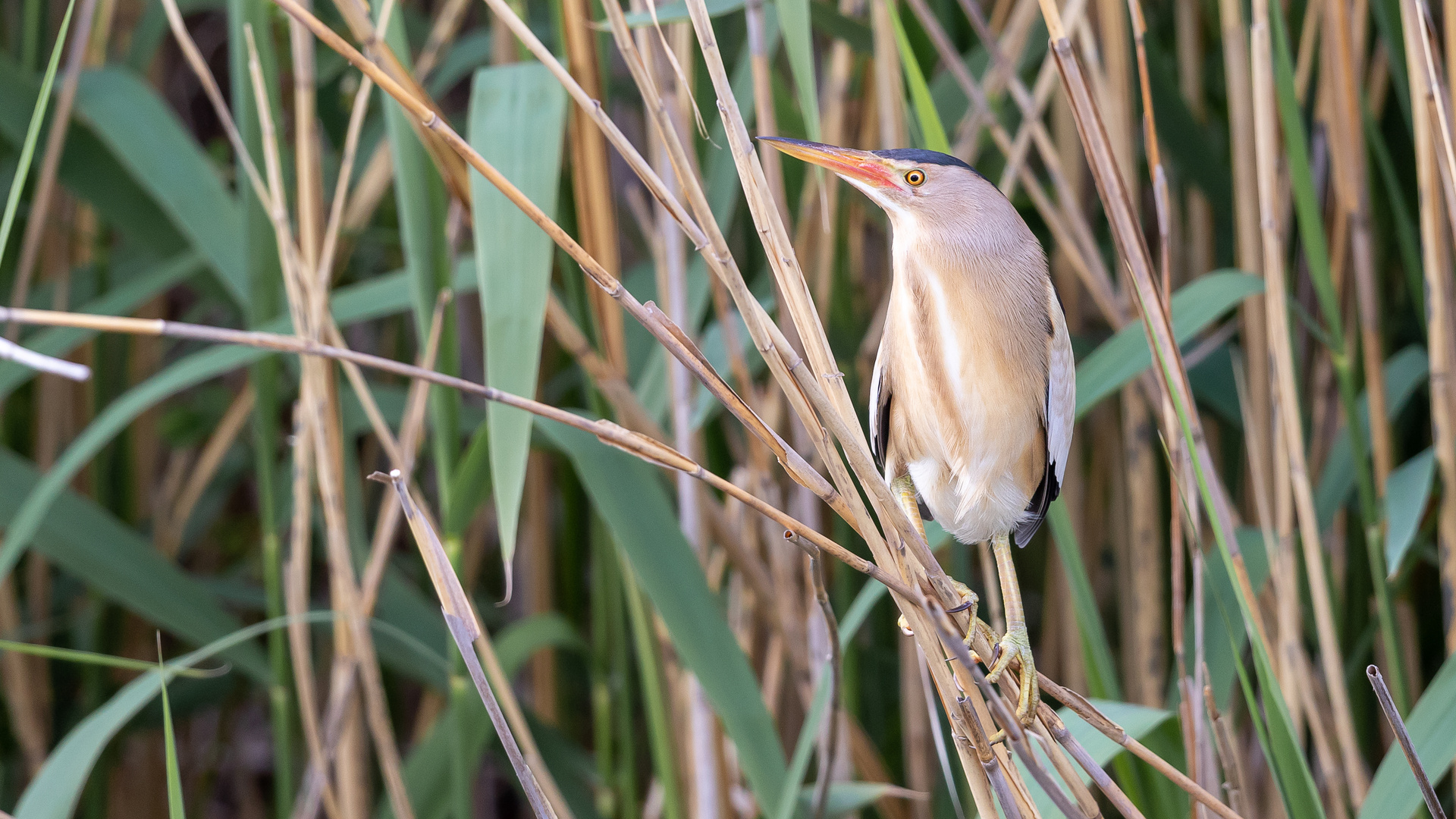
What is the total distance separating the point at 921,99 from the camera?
0.79m

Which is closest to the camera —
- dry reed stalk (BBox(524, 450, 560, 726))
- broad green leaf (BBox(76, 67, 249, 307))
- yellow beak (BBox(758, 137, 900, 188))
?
yellow beak (BBox(758, 137, 900, 188))

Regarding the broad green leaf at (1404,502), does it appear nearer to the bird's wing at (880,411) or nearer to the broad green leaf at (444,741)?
the bird's wing at (880,411)

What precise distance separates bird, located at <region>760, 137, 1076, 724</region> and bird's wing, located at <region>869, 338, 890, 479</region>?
12 millimetres

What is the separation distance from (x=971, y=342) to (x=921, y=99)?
0.56ft

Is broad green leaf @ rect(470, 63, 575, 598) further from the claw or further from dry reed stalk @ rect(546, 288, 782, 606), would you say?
the claw

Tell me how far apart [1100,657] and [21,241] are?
1.32 meters

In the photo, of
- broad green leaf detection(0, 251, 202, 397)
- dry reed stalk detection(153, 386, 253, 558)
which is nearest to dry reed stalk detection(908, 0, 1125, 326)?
broad green leaf detection(0, 251, 202, 397)

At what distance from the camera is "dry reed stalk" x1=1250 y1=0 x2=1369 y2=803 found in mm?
917

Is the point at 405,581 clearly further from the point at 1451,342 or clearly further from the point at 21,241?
the point at 1451,342

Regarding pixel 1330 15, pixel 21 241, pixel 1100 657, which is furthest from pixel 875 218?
pixel 21 241

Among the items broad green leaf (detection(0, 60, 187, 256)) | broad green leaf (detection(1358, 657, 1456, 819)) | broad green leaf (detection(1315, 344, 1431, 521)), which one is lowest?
broad green leaf (detection(1358, 657, 1456, 819))

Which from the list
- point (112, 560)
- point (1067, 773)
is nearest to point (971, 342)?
point (1067, 773)

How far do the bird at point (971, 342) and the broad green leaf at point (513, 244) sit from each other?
0.71 feet

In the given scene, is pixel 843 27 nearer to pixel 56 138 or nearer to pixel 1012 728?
pixel 1012 728
